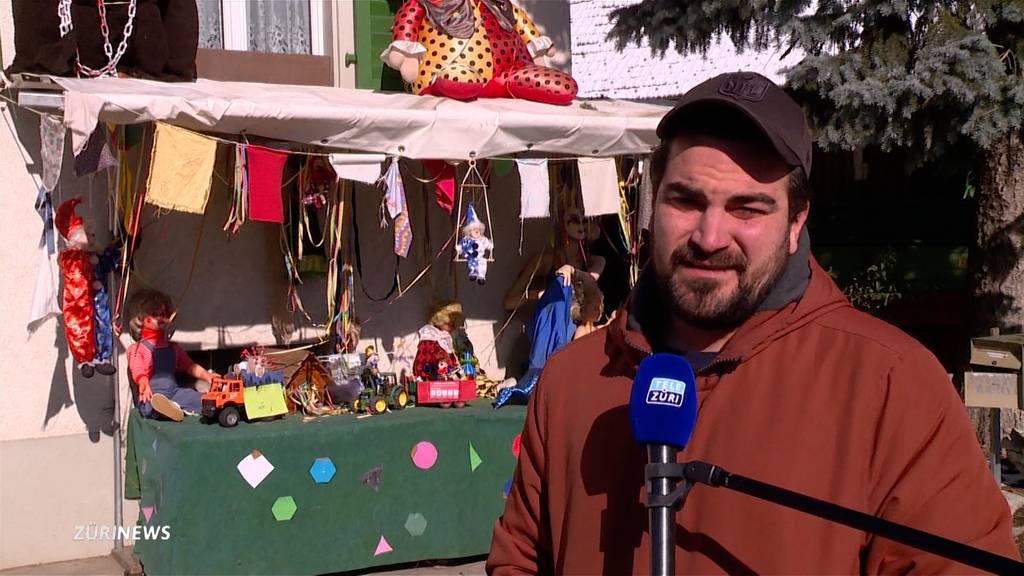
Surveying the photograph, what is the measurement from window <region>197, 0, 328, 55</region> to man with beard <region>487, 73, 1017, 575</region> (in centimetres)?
514

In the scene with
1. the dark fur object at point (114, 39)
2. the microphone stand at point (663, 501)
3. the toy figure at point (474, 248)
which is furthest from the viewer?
the toy figure at point (474, 248)

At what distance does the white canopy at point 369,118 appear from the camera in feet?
16.1

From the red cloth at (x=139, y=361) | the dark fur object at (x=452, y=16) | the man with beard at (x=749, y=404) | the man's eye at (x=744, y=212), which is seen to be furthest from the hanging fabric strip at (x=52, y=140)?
the man's eye at (x=744, y=212)

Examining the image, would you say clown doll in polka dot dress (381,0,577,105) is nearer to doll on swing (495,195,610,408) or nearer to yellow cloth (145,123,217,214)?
doll on swing (495,195,610,408)

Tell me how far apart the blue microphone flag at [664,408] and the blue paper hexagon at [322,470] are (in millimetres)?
4223

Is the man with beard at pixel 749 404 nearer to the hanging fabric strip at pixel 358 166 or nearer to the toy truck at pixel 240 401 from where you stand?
the hanging fabric strip at pixel 358 166

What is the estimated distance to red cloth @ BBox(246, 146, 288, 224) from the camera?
5.32 metres

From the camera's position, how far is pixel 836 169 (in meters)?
12.2

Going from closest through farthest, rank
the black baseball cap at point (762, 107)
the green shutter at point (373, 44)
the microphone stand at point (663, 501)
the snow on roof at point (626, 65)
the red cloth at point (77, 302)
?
1. the microphone stand at point (663, 501)
2. the black baseball cap at point (762, 107)
3. the red cloth at point (77, 302)
4. the green shutter at point (373, 44)
5. the snow on roof at point (626, 65)

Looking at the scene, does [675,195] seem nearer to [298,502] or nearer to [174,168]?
[174,168]

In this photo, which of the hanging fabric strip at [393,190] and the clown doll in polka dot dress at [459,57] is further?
the clown doll in polka dot dress at [459,57]

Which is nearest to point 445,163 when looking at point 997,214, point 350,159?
point 350,159

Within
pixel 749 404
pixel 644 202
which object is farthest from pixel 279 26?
pixel 749 404

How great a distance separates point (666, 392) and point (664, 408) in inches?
1.0
